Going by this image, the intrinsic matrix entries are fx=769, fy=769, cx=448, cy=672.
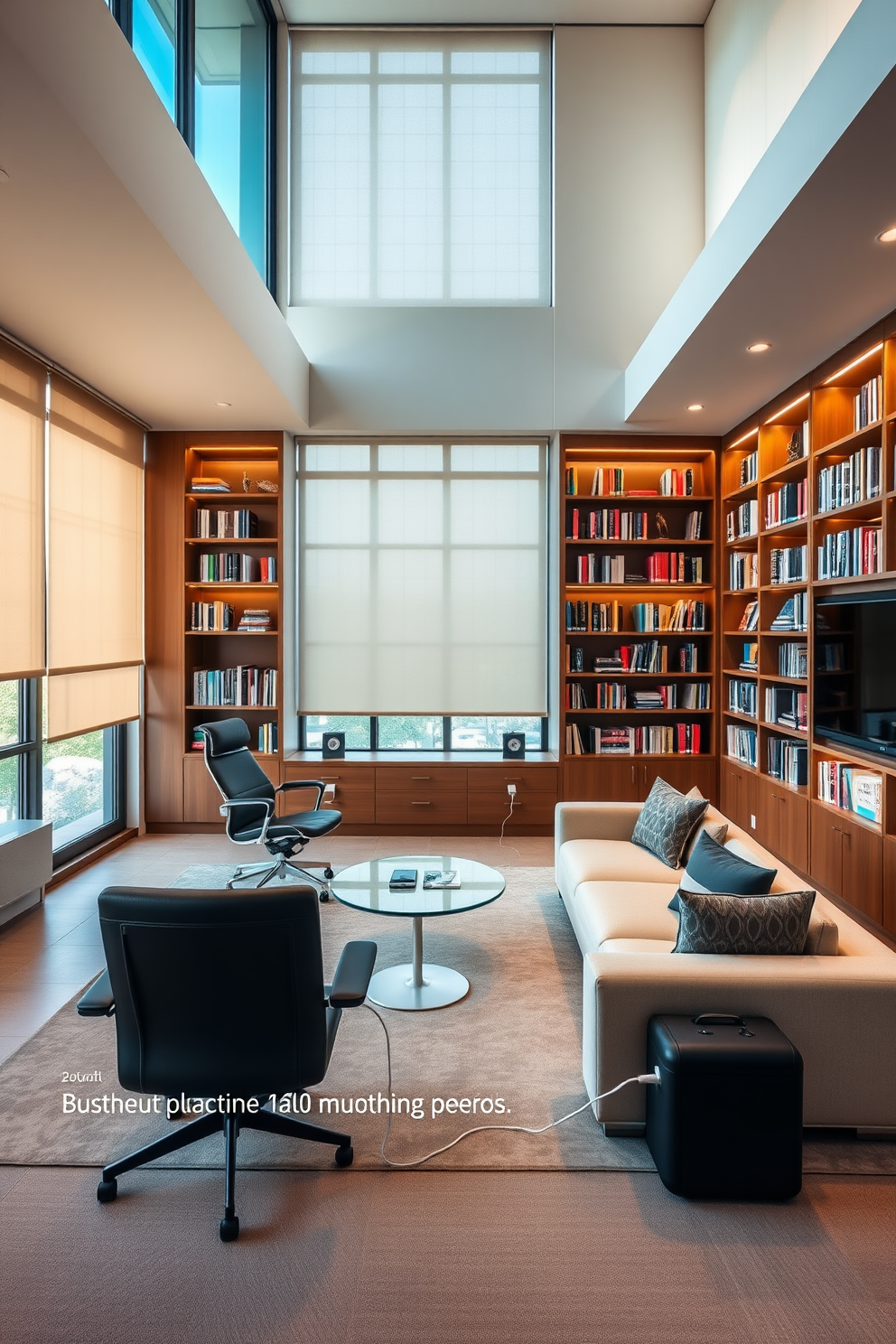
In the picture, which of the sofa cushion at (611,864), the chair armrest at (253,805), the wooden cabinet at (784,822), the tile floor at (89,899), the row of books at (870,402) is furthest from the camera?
the wooden cabinet at (784,822)

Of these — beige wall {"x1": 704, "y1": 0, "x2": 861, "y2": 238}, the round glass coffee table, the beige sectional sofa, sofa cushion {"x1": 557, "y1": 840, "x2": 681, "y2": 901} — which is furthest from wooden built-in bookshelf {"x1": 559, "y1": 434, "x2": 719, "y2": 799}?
the beige sectional sofa

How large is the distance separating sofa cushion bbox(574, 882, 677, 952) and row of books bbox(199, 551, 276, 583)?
371 centimetres

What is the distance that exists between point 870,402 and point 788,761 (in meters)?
2.18

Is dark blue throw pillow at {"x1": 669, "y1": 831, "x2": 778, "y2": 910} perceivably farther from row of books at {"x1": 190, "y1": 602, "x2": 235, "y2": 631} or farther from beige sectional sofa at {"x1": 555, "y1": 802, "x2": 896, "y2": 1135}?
row of books at {"x1": 190, "y1": 602, "x2": 235, "y2": 631}

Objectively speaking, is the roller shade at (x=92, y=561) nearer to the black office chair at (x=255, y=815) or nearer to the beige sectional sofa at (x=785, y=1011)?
the black office chair at (x=255, y=815)

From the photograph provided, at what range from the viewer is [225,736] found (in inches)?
194

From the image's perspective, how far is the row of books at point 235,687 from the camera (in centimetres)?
609

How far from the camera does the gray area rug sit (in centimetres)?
230

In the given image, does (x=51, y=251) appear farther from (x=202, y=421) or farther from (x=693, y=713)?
(x=693, y=713)

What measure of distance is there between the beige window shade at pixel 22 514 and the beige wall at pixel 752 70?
14.6ft

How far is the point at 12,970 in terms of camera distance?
3.60 meters

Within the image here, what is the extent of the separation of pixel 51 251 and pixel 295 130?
12.7ft

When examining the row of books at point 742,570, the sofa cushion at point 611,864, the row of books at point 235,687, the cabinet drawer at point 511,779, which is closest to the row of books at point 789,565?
the row of books at point 742,570

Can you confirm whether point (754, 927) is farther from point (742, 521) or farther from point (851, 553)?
point (742, 521)
